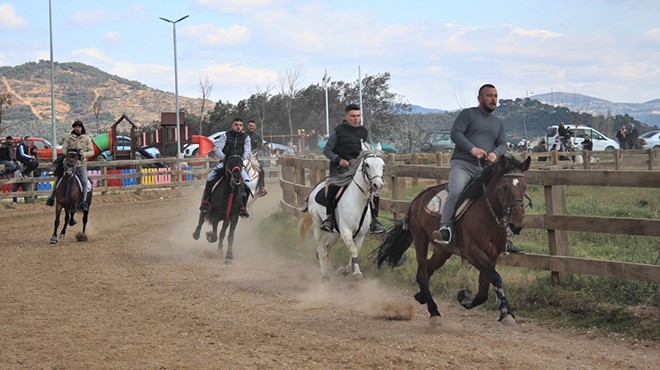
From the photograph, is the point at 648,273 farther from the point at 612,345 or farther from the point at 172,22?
the point at 172,22

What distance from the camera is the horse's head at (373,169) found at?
10.6 m

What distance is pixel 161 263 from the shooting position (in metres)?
14.5

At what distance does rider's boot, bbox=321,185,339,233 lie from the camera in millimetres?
11688

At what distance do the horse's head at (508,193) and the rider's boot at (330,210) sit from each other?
3.43 metres

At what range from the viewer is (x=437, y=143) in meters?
43.1

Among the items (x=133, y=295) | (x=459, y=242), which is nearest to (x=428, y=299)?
(x=459, y=242)

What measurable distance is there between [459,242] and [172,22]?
39.4 m

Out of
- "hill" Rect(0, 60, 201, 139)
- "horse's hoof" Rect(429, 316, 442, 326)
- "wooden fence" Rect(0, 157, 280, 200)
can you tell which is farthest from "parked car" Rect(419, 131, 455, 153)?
"hill" Rect(0, 60, 201, 139)

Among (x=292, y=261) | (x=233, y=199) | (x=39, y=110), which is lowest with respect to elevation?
(x=292, y=261)

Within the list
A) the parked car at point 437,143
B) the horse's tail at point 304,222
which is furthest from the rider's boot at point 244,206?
the parked car at point 437,143

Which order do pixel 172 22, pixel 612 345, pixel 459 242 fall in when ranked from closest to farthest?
pixel 612 345 → pixel 459 242 → pixel 172 22

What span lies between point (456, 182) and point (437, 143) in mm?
34256

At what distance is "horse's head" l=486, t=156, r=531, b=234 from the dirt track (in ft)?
3.68

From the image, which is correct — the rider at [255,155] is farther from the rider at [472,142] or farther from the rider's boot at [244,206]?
the rider at [472,142]
